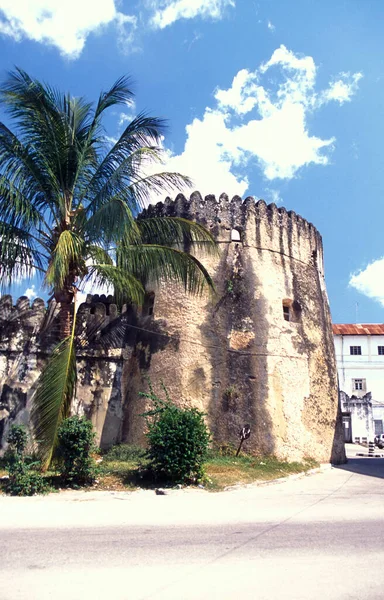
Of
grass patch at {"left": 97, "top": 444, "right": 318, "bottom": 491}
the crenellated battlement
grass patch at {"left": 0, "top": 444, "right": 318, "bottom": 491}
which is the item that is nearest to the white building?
the crenellated battlement

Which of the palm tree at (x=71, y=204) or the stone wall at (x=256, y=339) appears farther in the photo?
the stone wall at (x=256, y=339)

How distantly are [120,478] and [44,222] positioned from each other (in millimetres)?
5520

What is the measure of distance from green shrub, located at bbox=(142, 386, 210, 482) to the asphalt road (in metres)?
0.80

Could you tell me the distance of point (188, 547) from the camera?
5789 millimetres

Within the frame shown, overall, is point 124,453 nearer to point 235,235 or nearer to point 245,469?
point 245,469

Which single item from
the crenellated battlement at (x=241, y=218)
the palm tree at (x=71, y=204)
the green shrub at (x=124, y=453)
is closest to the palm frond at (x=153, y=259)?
the palm tree at (x=71, y=204)

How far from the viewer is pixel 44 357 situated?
43.7 ft

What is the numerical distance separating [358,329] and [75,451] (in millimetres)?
40222

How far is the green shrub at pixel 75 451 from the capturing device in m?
9.68

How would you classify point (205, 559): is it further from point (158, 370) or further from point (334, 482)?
point (158, 370)

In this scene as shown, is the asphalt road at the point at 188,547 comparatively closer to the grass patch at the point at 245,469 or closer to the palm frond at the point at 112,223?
the grass patch at the point at 245,469

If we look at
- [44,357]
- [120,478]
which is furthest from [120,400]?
[120,478]

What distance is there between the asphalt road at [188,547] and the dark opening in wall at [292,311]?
6836 mm

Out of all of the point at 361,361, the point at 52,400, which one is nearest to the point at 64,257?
the point at 52,400
